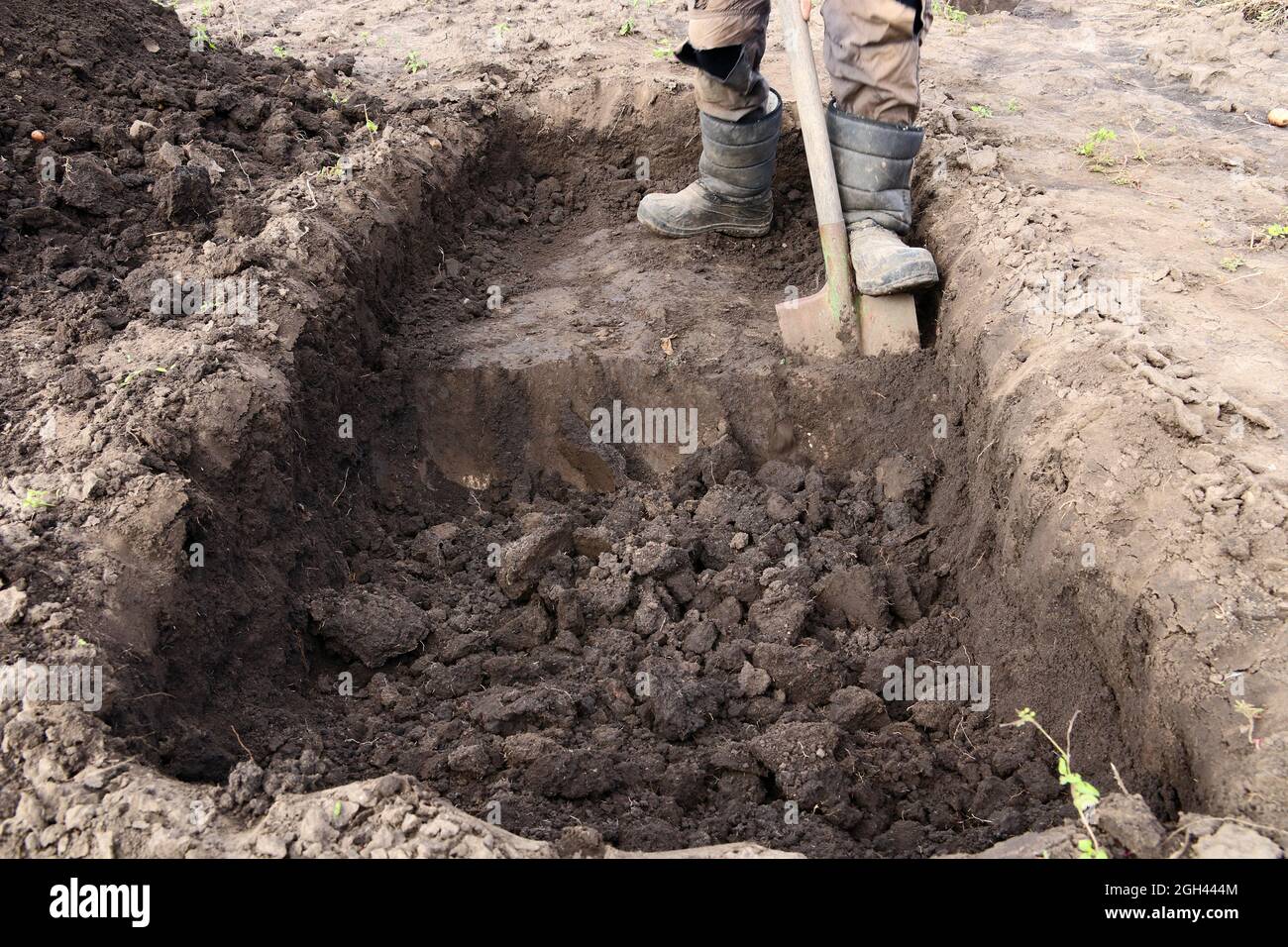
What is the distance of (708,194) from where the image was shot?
4.45 meters

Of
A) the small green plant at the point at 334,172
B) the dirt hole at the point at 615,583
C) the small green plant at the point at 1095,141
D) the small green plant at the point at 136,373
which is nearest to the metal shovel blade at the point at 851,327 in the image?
the dirt hole at the point at 615,583

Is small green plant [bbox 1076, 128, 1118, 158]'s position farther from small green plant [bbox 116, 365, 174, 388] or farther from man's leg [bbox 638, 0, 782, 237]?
small green plant [bbox 116, 365, 174, 388]

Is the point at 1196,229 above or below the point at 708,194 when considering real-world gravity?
above


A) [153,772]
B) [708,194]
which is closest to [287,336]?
[153,772]

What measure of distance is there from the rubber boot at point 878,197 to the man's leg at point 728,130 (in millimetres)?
449

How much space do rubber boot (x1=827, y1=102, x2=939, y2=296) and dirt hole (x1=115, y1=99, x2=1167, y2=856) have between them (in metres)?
0.34

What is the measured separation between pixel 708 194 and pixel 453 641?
2423 mm

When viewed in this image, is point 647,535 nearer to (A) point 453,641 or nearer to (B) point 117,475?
(A) point 453,641

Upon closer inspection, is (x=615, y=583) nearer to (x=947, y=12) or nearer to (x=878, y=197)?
(x=878, y=197)
